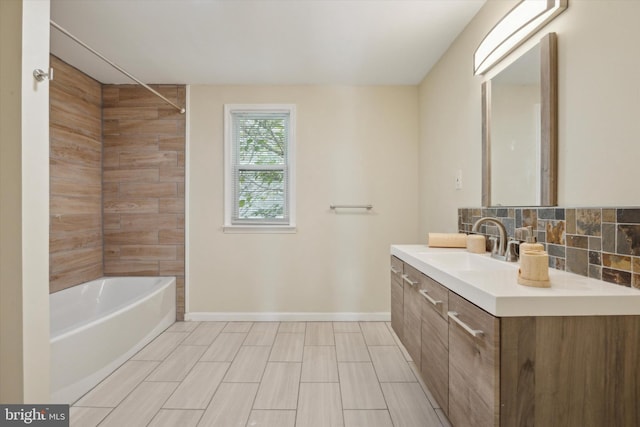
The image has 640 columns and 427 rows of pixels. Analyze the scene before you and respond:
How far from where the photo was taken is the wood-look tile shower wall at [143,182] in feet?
10.1

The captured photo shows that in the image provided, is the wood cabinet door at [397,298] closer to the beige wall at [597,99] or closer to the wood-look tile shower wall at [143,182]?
the beige wall at [597,99]

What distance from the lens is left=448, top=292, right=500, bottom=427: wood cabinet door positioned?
943mm

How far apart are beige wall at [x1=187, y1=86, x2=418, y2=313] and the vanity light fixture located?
4.10 ft

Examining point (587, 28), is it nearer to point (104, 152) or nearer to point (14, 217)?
point (14, 217)

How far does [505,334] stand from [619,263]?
529 mm

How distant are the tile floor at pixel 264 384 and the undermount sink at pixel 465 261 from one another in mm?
812

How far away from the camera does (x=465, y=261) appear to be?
1.78m

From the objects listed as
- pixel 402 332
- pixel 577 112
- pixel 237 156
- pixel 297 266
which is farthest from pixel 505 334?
pixel 237 156

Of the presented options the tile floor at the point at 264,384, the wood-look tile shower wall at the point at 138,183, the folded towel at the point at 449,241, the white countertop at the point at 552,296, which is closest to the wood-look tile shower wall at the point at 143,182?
the wood-look tile shower wall at the point at 138,183

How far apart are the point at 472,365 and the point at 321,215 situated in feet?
7.09

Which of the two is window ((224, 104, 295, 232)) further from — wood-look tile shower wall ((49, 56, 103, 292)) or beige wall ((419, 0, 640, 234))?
beige wall ((419, 0, 640, 234))

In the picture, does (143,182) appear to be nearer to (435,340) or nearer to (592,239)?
(435,340)

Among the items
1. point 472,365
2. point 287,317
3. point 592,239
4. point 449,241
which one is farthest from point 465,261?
point 287,317

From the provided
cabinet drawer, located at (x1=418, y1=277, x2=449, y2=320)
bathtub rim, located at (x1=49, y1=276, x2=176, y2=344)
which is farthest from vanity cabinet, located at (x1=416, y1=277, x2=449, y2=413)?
bathtub rim, located at (x1=49, y1=276, x2=176, y2=344)
